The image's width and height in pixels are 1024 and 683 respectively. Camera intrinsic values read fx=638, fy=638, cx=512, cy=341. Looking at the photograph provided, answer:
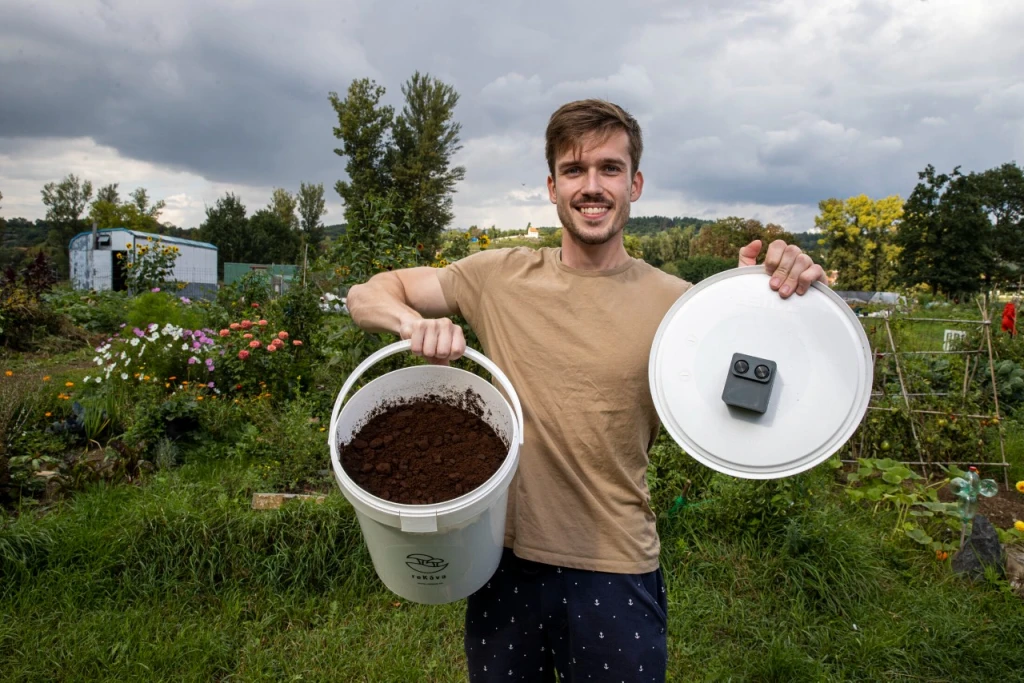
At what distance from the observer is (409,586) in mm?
1242

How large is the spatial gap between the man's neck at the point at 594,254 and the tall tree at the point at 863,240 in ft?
143

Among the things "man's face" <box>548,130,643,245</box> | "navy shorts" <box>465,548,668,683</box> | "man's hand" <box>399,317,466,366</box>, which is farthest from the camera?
"man's face" <box>548,130,643,245</box>

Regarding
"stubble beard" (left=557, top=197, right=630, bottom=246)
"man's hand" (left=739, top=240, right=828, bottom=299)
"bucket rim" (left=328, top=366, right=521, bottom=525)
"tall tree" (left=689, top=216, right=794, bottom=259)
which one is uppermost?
"tall tree" (left=689, top=216, right=794, bottom=259)

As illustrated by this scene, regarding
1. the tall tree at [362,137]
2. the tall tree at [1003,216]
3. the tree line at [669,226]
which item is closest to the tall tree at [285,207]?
the tree line at [669,226]

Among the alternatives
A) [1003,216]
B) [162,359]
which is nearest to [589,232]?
[162,359]

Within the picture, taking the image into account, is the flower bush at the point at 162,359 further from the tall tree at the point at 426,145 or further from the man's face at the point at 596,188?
the tall tree at the point at 426,145

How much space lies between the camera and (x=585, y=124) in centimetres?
152

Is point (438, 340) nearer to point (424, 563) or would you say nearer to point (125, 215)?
point (424, 563)

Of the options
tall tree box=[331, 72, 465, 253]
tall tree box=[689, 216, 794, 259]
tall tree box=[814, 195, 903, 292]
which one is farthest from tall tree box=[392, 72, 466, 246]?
tall tree box=[814, 195, 903, 292]

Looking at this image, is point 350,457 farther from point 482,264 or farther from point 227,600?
point 227,600

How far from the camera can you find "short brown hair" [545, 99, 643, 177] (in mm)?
1518

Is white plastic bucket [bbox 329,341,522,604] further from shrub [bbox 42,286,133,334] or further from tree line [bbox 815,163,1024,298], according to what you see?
tree line [bbox 815,163,1024,298]

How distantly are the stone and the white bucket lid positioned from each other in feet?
9.38

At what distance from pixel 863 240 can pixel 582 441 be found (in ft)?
153
